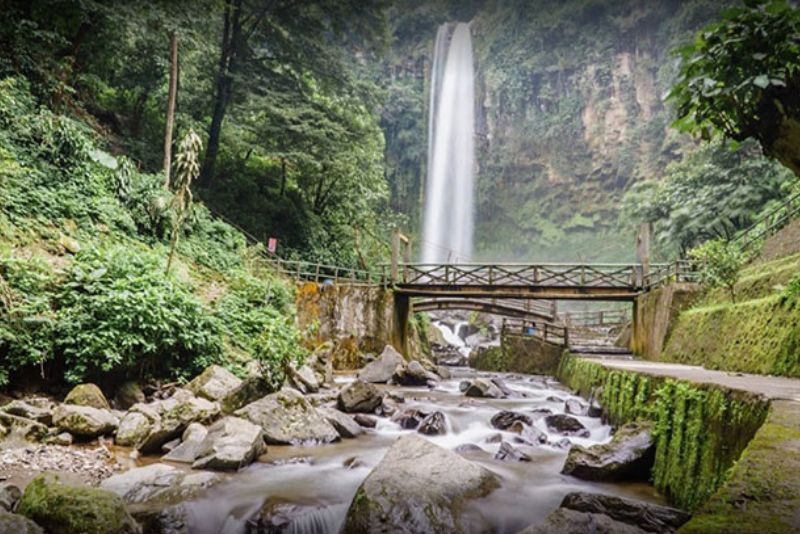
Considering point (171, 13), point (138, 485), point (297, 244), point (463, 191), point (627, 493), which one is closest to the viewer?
point (138, 485)

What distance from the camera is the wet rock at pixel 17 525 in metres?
3.55

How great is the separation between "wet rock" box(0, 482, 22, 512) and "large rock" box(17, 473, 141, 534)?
13 cm

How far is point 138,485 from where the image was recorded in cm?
527

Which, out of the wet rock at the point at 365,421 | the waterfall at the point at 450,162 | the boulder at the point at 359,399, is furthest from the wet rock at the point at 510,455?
the waterfall at the point at 450,162

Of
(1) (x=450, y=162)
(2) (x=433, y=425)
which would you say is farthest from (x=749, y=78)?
(1) (x=450, y=162)

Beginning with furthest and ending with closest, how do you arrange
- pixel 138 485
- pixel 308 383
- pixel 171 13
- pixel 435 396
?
pixel 171 13, pixel 435 396, pixel 308 383, pixel 138 485

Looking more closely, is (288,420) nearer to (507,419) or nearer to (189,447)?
(189,447)

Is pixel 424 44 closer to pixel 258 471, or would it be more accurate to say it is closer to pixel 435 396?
pixel 435 396

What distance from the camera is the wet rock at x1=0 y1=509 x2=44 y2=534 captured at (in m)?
3.55

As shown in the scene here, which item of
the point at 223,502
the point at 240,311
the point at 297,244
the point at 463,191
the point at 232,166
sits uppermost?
the point at 463,191

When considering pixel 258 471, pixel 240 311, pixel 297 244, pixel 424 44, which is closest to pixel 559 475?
pixel 258 471

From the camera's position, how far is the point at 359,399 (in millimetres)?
10227

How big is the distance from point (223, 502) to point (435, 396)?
858 centimetres

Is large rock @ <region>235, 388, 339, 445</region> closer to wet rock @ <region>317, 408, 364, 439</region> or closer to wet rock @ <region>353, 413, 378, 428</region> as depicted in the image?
wet rock @ <region>317, 408, 364, 439</region>
